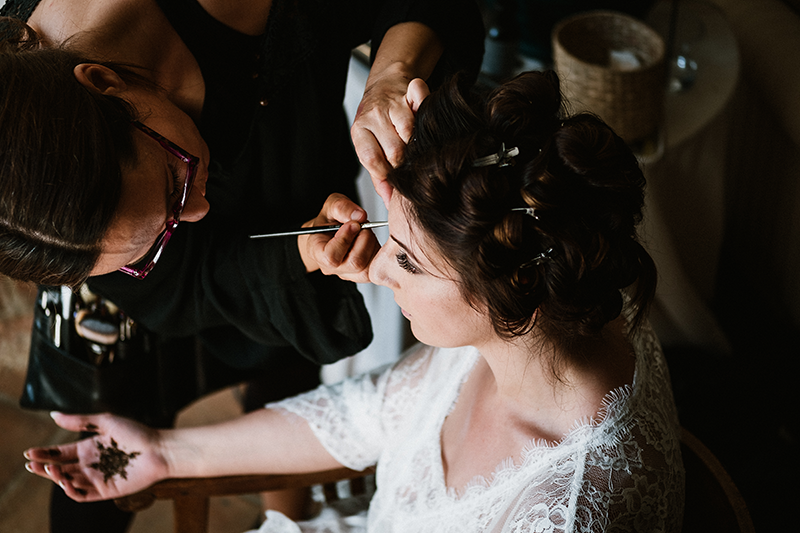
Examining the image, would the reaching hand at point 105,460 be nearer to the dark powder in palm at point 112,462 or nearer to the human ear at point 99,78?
the dark powder in palm at point 112,462

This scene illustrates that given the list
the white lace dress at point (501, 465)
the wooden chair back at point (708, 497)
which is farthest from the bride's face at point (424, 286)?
the wooden chair back at point (708, 497)

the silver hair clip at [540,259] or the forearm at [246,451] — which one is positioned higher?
the silver hair clip at [540,259]

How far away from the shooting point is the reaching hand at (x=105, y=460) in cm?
130

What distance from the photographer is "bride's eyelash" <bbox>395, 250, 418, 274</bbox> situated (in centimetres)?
102

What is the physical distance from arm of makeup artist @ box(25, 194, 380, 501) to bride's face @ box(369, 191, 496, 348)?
1.50ft

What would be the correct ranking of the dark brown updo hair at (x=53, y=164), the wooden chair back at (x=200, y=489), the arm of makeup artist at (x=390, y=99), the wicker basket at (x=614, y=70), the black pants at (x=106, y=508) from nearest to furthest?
the dark brown updo hair at (x=53, y=164) < the arm of makeup artist at (x=390, y=99) < the wooden chair back at (x=200, y=489) < the black pants at (x=106, y=508) < the wicker basket at (x=614, y=70)

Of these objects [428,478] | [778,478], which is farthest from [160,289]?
[778,478]

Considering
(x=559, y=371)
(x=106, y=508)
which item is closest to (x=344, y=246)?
(x=559, y=371)

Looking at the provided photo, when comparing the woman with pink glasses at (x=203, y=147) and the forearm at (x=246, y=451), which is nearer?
the woman with pink glasses at (x=203, y=147)

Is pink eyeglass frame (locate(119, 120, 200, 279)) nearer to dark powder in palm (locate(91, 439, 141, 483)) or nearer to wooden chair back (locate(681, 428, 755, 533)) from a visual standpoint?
dark powder in palm (locate(91, 439, 141, 483))

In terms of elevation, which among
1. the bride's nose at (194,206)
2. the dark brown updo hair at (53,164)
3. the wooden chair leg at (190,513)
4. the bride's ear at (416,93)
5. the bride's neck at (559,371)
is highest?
the dark brown updo hair at (53,164)

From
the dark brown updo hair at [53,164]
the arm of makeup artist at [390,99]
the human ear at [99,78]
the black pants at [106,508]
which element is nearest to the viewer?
the dark brown updo hair at [53,164]

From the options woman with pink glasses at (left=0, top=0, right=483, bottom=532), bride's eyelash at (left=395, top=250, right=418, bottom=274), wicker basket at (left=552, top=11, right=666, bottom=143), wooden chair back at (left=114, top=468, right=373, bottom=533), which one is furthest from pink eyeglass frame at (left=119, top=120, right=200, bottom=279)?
wicker basket at (left=552, top=11, right=666, bottom=143)

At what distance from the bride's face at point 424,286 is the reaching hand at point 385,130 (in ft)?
0.16
